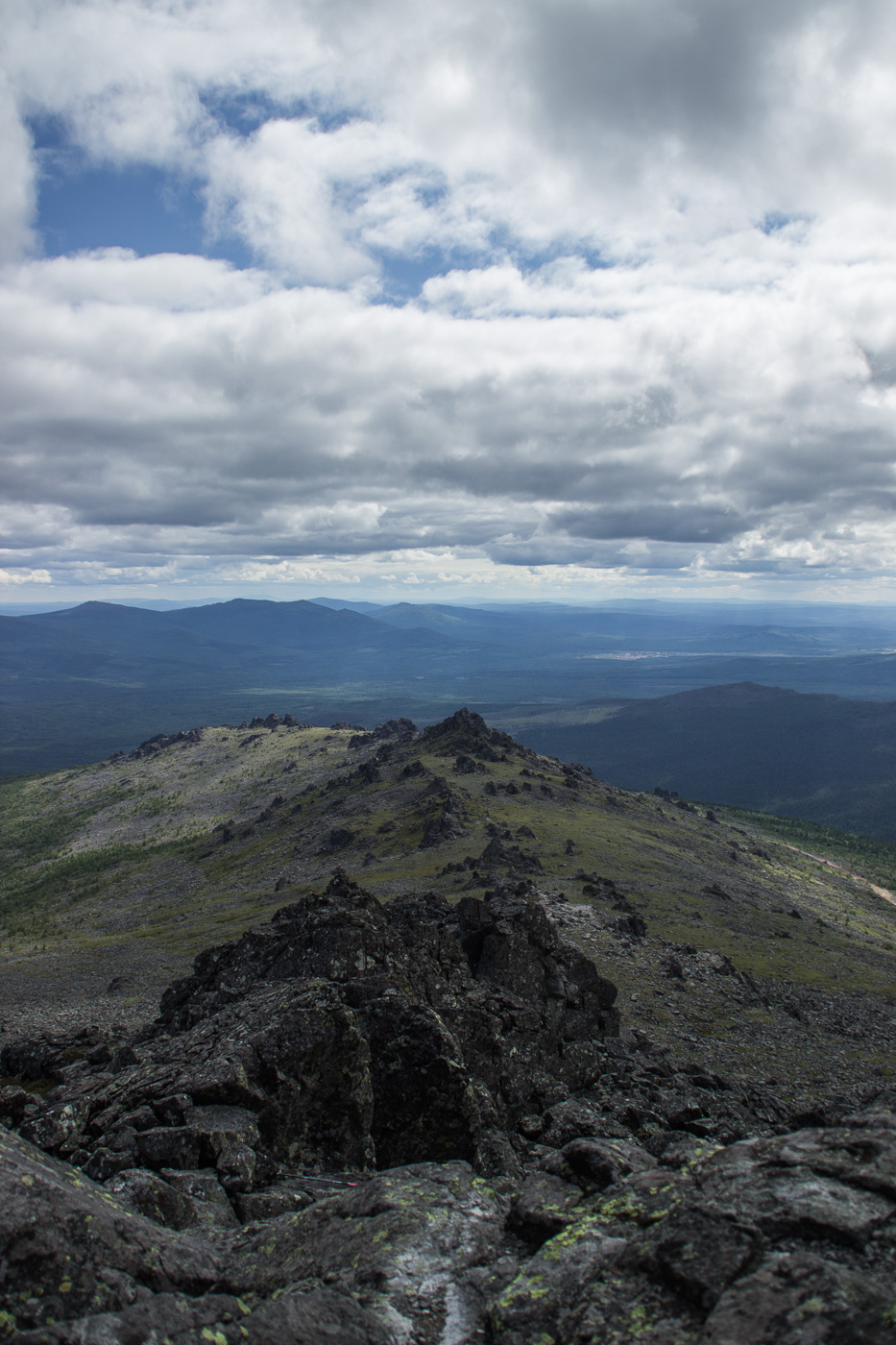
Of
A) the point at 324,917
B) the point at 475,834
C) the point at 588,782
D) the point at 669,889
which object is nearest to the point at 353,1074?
the point at 324,917

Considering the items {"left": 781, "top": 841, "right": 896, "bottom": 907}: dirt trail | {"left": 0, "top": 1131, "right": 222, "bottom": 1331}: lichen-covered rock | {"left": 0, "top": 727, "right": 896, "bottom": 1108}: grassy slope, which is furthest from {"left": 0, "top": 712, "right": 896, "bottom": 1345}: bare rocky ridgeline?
{"left": 781, "top": 841, "right": 896, "bottom": 907}: dirt trail

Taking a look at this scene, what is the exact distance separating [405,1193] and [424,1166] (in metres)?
2.43

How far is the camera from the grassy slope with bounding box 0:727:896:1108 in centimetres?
4569

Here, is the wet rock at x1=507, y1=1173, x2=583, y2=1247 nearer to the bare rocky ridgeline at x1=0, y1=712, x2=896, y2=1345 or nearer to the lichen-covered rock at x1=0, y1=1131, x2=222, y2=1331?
the bare rocky ridgeline at x1=0, y1=712, x2=896, y2=1345

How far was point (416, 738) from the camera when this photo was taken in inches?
6216

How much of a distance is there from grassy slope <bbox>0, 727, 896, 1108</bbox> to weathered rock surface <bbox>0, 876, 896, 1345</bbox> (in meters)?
20.4

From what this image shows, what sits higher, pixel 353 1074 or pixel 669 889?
pixel 353 1074

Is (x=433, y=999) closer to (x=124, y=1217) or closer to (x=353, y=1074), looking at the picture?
(x=353, y=1074)

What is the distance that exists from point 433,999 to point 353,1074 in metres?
7.40

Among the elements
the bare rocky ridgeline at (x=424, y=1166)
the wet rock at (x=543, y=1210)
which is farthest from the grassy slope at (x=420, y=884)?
the wet rock at (x=543, y=1210)

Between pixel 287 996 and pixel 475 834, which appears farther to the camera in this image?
pixel 475 834

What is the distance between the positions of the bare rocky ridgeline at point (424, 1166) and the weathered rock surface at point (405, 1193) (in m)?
0.06

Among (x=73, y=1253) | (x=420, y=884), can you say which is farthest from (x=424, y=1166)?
(x=420, y=884)

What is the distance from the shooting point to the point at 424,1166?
53.1ft
